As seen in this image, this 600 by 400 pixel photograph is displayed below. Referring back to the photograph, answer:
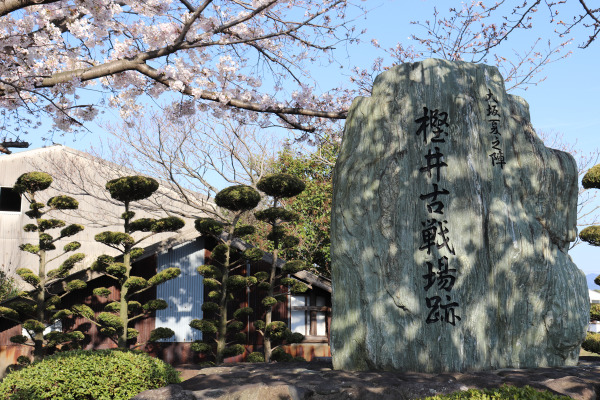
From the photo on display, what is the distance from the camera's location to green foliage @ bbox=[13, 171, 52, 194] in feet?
49.3

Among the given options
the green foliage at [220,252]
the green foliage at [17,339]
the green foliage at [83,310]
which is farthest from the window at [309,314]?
the green foliage at [17,339]

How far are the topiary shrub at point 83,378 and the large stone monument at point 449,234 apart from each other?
343 cm

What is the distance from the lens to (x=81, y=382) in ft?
31.5

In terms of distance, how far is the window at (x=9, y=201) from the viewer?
23.5 m

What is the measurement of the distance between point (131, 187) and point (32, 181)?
8.62 feet

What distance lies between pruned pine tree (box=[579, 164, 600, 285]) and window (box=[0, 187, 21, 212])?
20.4 metres

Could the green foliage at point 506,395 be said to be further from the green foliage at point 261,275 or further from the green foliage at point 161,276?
the green foliage at point 161,276

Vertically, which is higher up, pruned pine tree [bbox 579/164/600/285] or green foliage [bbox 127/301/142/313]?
pruned pine tree [bbox 579/164/600/285]

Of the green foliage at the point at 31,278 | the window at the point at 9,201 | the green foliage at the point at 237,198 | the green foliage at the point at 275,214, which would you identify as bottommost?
the green foliage at the point at 31,278

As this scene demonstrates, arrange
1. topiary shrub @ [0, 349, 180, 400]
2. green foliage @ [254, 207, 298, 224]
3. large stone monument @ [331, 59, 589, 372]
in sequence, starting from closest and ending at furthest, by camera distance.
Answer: large stone monument @ [331, 59, 589, 372], topiary shrub @ [0, 349, 180, 400], green foliage @ [254, 207, 298, 224]

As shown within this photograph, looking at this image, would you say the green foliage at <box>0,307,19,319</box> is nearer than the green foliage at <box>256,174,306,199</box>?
Yes

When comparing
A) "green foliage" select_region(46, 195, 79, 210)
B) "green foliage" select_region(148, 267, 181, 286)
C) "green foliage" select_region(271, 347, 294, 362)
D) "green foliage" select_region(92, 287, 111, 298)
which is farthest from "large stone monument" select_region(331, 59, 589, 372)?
"green foliage" select_region(46, 195, 79, 210)

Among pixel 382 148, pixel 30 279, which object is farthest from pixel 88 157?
pixel 382 148

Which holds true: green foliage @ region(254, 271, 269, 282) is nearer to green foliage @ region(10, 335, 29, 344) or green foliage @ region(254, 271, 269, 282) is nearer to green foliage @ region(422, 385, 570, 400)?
green foliage @ region(10, 335, 29, 344)
